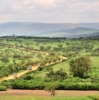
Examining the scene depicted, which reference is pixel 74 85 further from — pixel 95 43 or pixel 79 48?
pixel 95 43

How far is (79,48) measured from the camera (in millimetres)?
173500

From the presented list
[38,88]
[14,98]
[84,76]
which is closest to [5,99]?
[14,98]

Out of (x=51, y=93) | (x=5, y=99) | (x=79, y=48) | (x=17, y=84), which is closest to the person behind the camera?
(x=5, y=99)

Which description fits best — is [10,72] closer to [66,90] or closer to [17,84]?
[17,84]

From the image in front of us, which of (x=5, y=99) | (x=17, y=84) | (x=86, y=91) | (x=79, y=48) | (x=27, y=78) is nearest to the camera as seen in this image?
(x=5, y=99)

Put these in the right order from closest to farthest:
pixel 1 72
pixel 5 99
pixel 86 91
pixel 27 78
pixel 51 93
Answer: pixel 5 99, pixel 51 93, pixel 86 91, pixel 27 78, pixel 1 72

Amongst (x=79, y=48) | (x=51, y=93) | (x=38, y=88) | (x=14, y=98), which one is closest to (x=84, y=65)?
(x=38, y=88)

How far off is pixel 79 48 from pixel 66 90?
11895 centimetres

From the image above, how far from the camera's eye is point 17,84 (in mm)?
59344

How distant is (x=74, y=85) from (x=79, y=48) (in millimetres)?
117982

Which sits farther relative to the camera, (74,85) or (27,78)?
(27,78)

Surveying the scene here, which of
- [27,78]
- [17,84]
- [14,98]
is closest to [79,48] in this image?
[27,78]

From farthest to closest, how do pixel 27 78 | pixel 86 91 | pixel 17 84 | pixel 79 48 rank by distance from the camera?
1. pixel 79 48
2. pixel 27 78
3. pixel 17 84
4. pixel 86 91

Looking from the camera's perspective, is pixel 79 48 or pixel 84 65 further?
pixel 79 48
